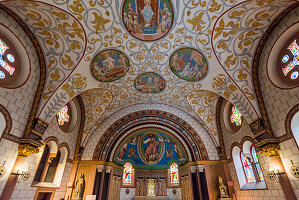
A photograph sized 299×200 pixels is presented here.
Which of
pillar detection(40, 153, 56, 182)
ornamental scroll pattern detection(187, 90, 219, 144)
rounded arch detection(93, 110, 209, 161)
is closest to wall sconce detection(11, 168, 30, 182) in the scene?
pillar detection(40, 153, 56, 182)

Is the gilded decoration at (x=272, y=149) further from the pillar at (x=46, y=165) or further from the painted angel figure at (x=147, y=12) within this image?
the pillar at (x=46, y=165)

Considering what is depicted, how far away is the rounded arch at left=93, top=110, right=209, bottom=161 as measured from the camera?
12.6m

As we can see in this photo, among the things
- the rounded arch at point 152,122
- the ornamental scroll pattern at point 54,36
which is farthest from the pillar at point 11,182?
the rounded arch at point 152,122

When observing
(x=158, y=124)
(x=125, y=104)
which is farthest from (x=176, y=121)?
(x=125, y=104)

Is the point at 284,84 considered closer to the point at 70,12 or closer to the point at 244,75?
the point at 244,75

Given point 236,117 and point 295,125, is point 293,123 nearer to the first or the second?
point 295,125

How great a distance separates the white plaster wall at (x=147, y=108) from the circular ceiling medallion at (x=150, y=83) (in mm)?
2272

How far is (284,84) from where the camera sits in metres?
7.30

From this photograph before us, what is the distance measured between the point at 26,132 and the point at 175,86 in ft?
29.8

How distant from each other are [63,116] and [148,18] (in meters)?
8.62

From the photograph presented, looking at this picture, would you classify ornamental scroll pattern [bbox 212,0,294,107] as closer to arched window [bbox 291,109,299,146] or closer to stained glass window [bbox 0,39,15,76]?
arched window [bbox 291,109,299,146]

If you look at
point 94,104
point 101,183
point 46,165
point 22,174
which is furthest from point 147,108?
point 22,174

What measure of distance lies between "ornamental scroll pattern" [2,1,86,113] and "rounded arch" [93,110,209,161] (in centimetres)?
586

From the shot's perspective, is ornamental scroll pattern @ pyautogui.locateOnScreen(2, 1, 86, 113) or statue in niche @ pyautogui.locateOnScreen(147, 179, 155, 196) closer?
ornamental scroll pattern @ pyautogui.locateOnScreen(2, 1, 86, 113)
